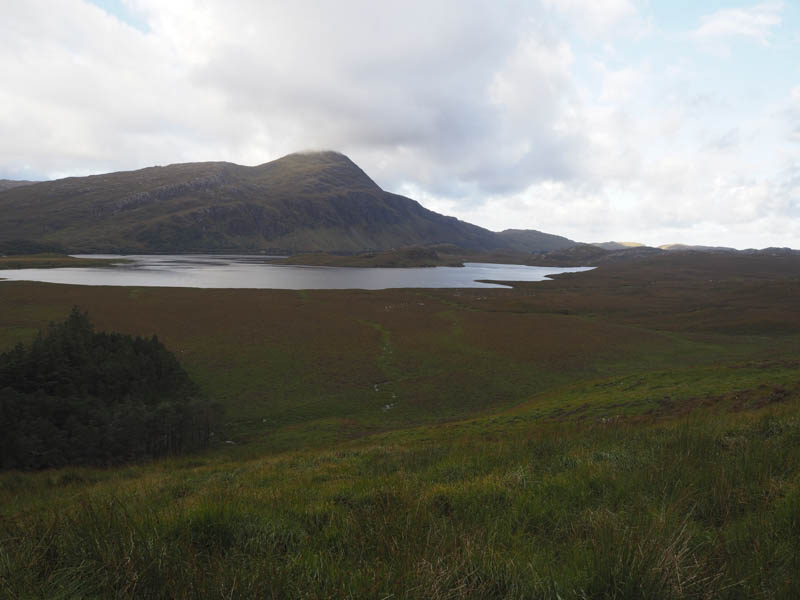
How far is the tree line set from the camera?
633 inches

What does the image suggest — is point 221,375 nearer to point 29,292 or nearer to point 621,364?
point 621,364

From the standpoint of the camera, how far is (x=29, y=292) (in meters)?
61.5

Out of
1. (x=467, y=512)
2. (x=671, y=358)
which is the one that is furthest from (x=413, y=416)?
(x=671, y=358)

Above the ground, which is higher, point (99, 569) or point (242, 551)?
point (99, 569)

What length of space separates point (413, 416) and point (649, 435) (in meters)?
18.8

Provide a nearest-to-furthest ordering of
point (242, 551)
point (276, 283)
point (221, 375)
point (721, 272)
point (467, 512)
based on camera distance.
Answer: point (242, 551), point (467, 512), point (221, 375), point (276, 283), point (721, 272)

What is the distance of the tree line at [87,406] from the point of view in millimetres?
16078

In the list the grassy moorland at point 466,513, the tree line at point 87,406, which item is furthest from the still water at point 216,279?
the grassy moorland at point 466,513

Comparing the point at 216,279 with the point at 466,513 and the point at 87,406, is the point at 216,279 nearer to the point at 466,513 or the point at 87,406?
the point at 87,406

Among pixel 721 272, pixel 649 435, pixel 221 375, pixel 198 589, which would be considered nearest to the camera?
pixel 198 589

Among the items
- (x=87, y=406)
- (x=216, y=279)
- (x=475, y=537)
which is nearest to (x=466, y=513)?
(x=475, y=537)

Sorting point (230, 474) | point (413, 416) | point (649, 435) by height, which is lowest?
point (413, 416)

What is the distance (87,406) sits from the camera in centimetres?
1867

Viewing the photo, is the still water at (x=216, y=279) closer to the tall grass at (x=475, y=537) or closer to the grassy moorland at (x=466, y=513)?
the grassy moorland at (x=466, y=513)
